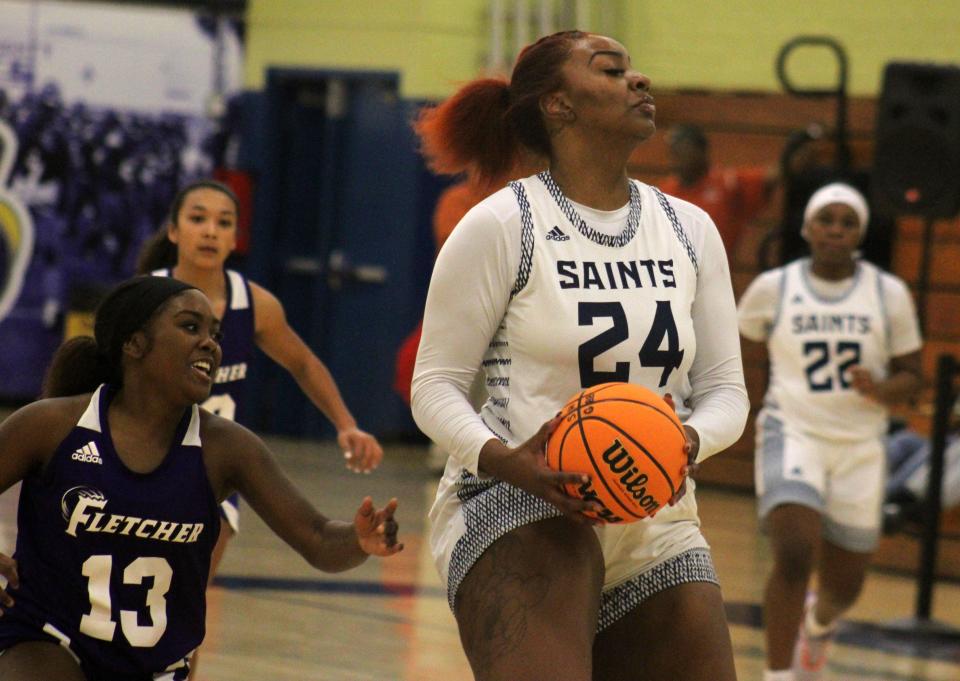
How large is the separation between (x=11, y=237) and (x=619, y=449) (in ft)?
40.6

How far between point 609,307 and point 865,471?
3.75 m

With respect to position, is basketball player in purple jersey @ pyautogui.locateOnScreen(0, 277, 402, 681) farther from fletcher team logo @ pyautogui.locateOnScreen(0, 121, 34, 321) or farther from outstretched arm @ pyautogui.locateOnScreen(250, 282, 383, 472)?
fletcher team logo @ pyautogui.locateOnScreen(0, 121, 34, 321)

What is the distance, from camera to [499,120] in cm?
399

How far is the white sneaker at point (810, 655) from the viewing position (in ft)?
23.7

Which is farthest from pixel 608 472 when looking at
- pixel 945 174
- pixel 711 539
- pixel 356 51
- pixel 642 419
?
pixel 356 51

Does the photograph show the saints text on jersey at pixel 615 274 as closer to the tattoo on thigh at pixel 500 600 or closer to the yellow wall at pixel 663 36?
the tattoo on thigh at pixel 500 600

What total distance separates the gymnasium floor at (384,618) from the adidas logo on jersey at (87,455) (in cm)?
268

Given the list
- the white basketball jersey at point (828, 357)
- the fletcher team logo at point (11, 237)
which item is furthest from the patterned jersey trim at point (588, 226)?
the fletcher team logo at point (11, 237)

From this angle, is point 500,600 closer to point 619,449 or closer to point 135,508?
point 619,449

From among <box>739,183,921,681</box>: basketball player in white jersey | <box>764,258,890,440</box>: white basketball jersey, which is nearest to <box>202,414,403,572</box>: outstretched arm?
<box>739,183,921,681</box>: basketball player in white jersey

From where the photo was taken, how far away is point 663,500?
346 cm

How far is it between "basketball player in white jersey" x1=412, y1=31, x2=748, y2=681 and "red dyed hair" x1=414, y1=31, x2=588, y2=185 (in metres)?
0.02

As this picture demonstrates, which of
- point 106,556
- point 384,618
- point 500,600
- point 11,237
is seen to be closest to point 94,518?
point 106,556

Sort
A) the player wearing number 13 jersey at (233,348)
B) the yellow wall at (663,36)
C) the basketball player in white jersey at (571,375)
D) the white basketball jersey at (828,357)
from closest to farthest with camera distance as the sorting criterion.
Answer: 1. the basketball player in white jersey at (571,375)
2. the player wearing number 13 jersey at (233,348)
3. the white basketball jersey at (828,357)
4. the yellow wall at (663,36)
